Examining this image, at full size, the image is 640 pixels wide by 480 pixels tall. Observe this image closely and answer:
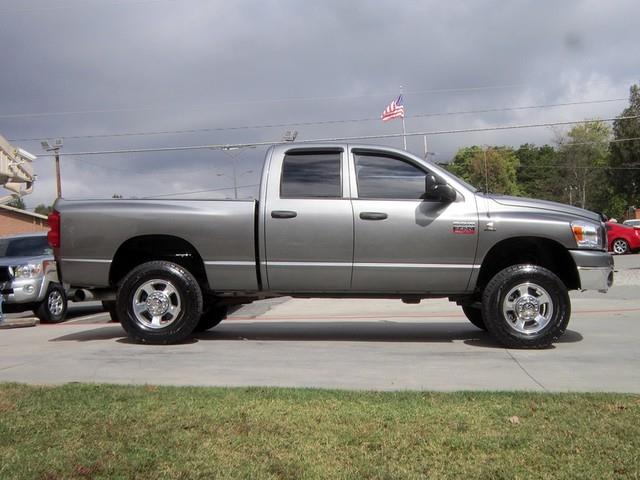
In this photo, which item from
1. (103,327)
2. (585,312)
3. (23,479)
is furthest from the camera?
(585,312)

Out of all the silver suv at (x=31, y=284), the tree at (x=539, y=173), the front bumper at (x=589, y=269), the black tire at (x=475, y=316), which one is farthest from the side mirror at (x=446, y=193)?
the tree at (x=539, y=173)

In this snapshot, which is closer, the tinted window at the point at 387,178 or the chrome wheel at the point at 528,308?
the chrome wheel at the point at 528,308

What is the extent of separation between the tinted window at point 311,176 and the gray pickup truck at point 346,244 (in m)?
0.01

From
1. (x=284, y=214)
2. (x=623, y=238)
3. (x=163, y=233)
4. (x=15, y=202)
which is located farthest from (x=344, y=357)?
(x=15, y=202)

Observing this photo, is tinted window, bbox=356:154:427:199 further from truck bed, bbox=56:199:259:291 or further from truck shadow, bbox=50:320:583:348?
truck shadow, bbox=50:320:583:348

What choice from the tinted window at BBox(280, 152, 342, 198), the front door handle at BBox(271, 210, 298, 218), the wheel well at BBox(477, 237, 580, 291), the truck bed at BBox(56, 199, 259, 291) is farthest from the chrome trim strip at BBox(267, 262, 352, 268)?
the wheel well at BBox(477, 237, 580, 291)

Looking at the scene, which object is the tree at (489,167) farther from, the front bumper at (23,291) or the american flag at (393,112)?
the front bumper at (23,291)

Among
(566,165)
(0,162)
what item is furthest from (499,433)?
(566,165)

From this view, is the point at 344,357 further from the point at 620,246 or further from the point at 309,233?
the point at 620,246

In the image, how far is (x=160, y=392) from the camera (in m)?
4.59

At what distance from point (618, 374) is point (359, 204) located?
110 inches

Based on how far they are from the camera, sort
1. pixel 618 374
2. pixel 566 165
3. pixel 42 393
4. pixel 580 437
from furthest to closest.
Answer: pixel 566 165 < pixel 618 374 < pixel 42 393 < pixel 580 437

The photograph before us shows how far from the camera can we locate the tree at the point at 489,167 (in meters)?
76.1

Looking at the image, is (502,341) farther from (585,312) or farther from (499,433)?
(585,312)
